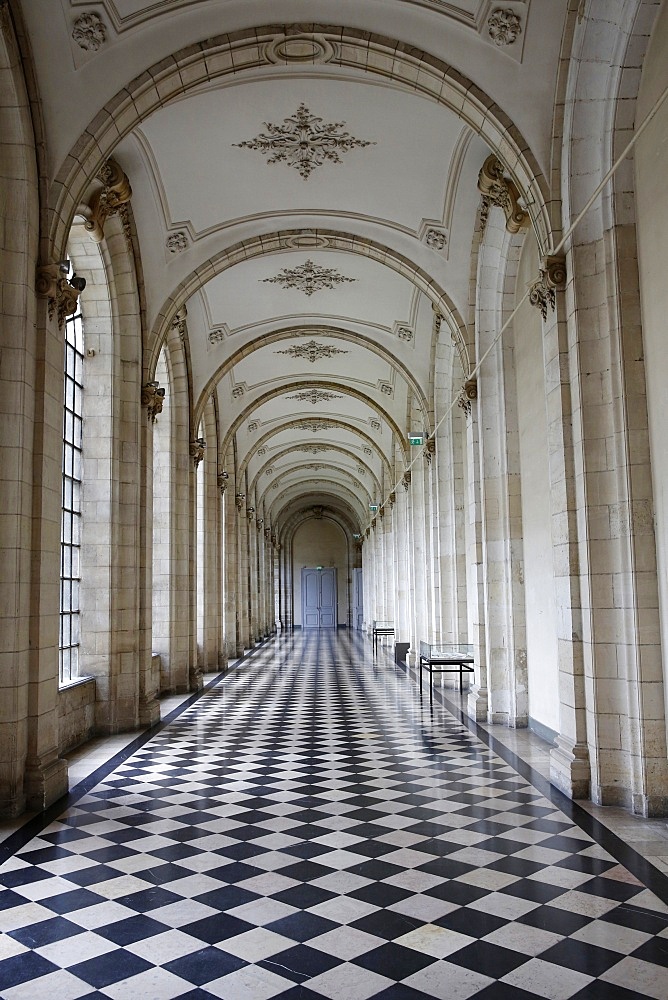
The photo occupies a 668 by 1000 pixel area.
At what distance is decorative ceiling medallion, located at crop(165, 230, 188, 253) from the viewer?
10992 mm

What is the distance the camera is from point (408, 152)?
31.3ft

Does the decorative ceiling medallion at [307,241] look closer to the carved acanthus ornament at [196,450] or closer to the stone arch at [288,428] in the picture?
the carved acanthus ornament at [196,450]

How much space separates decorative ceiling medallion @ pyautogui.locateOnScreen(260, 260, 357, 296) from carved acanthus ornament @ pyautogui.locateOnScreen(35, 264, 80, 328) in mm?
6878

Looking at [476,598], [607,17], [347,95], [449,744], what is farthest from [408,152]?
[449,744]

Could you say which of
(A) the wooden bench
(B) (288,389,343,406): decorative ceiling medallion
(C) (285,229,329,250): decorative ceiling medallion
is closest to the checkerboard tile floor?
(A) the wooden bench

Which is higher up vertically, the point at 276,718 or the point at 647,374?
the point at 647,374

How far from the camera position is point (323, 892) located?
4418 millimetres

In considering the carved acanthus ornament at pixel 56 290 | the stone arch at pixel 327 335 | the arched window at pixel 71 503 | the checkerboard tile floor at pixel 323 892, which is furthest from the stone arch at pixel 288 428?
the carved acanthus ornament at pixel 56 290

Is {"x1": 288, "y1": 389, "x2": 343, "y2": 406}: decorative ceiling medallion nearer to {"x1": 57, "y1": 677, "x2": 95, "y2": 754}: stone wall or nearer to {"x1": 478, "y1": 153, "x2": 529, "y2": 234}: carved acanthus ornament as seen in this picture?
{"x1": 478, "y1": 153, "x2": 529, "y2": 234}: carved acanthus ornament

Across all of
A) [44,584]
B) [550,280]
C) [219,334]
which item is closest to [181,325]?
[219,334]

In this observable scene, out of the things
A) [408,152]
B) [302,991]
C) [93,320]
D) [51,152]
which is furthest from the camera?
[93,320]

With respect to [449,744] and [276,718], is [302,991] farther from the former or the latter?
[276,718]

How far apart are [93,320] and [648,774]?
8.27m

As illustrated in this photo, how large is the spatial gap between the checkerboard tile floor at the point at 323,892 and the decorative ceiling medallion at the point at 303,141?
23.2 ft
